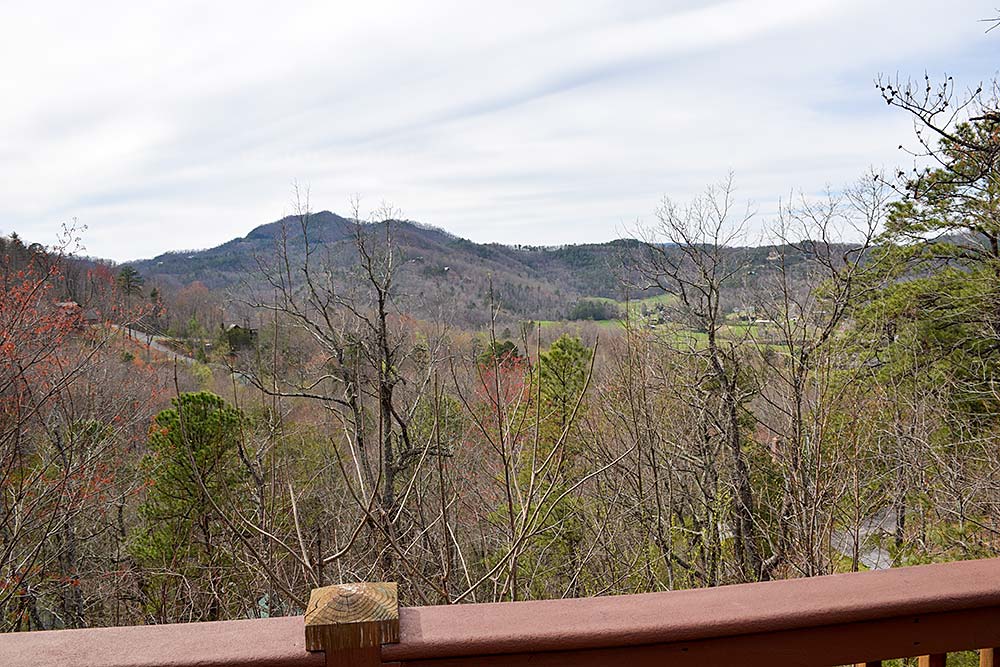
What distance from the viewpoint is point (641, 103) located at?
15305mm

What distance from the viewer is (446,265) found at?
14.0 meters

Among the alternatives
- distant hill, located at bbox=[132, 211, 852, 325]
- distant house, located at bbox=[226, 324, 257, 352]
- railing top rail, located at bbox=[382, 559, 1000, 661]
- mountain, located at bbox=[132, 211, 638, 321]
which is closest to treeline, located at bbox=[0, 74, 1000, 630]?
distant hill, located at bbox=[132, 211, 852, 325]

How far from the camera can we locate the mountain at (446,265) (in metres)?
8.60

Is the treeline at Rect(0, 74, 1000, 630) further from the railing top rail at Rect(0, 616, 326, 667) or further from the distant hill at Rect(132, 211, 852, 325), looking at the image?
the railing top rail at Rect(0, 616, 326, 667)

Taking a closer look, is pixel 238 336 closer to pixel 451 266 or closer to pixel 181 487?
pixel 181 487

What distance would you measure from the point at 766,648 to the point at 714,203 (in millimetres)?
10655

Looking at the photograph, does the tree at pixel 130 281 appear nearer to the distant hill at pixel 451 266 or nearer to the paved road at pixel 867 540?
the distant hill at pixel 451 266

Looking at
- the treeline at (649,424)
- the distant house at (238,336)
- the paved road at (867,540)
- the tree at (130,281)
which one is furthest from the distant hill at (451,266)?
the paved road at (867,540)

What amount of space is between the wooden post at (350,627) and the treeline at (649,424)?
15.6ft

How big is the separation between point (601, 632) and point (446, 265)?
527 inches

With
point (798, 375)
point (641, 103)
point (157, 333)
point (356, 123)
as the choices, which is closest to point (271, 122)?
point (356, 123)

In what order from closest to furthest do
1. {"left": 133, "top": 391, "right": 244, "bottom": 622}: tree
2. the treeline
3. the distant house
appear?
1. the distant house
2. the treeline
3. {"left": 133, "top": 391, "right": 244, "bottom": 622}: tree

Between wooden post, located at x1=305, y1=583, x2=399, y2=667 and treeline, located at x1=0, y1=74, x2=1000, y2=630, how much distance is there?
476 cm

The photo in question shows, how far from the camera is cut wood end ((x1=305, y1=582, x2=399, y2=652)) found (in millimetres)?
751
